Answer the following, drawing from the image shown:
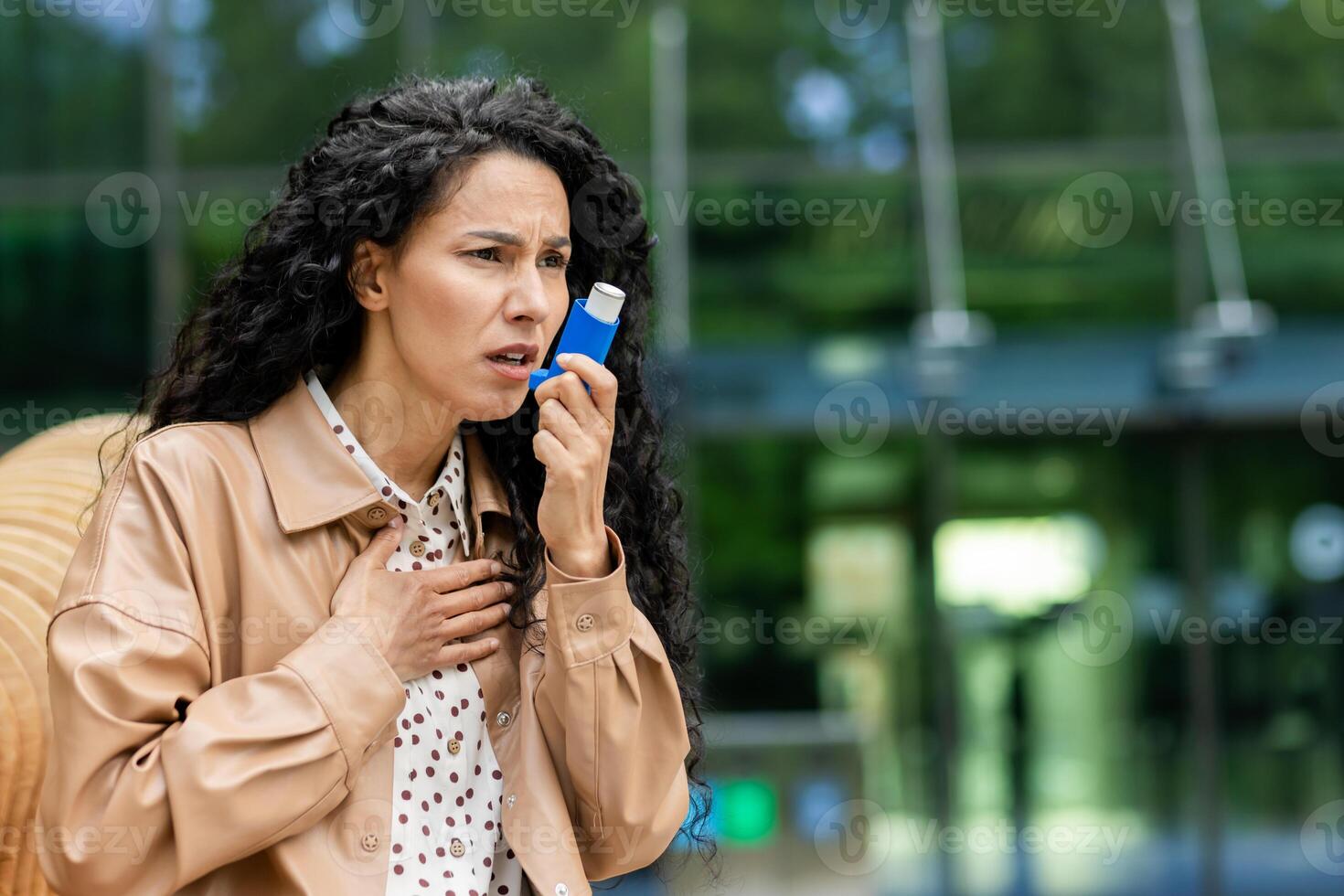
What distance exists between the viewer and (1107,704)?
7.97 m

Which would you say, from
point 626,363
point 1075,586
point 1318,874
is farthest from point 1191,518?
point 626,363

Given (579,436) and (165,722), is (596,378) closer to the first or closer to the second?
(579,436)

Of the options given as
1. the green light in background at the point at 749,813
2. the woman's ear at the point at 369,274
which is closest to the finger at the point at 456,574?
the woman's ear at the point at 369,274

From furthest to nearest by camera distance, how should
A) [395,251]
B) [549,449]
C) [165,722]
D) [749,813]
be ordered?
[749,813] < [395,251] < [549,449] < [165,722]

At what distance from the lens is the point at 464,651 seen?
2.22m

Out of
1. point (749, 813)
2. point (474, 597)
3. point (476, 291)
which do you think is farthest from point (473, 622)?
point (749, 813)

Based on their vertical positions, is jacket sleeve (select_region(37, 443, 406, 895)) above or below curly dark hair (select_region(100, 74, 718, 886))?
below

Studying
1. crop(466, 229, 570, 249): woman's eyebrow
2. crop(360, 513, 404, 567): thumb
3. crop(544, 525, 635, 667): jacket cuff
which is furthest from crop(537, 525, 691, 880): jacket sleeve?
crop(466, 229, 570, 249): woman's eyebrow

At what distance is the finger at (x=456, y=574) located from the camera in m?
2.22

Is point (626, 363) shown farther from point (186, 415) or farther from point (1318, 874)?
point (1318, 874)

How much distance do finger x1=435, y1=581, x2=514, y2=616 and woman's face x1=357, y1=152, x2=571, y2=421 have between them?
0.26 meters

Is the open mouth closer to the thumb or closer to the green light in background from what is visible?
the thumb

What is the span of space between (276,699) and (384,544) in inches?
12.9

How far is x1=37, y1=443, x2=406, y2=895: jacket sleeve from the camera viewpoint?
1877 mm
